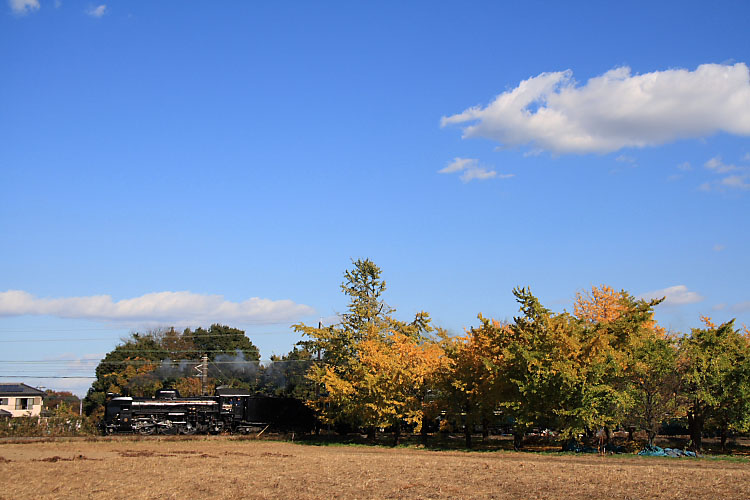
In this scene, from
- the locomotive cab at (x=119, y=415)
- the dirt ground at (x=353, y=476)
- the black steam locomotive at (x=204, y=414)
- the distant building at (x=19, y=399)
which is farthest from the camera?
the distant building at (x=19, y=399)

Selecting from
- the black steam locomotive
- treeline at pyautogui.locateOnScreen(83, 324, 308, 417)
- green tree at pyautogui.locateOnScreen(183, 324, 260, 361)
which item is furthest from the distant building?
the black steam locomotive

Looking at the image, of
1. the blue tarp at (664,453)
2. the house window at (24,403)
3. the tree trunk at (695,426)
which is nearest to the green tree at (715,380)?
the tree trunk at (695,426)

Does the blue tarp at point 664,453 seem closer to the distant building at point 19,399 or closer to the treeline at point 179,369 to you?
the treeline at point 179,369

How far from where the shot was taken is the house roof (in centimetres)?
10104

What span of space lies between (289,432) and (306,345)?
7377 millimetres

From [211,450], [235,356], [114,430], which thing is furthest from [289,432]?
[235,356]

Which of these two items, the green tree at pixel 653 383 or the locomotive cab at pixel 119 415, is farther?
the locomotive cab at pixel 119 415

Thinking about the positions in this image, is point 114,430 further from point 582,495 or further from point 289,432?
point 582,495

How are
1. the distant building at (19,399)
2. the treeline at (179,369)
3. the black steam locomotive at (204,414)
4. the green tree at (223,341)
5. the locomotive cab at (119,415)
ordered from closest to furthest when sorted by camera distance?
the locomotive cab at (119,415)
the black steam locomotive at (204,414)
the treeline at (179,369)
the distant building at (19,399)
the green tree at (223,341)

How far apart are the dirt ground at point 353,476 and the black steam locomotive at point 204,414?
54.2 feet

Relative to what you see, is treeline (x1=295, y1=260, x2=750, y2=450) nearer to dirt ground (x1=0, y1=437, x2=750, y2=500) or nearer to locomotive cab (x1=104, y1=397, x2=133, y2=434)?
dirt ground (x1=0, y1=437, x2=750, y2=500)

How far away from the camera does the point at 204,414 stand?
54781mm

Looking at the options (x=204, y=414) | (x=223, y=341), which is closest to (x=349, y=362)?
(x=204, y=414)

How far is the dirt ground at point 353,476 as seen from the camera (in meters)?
20.8
